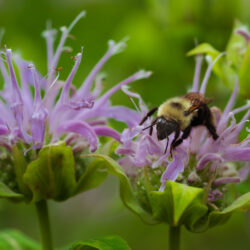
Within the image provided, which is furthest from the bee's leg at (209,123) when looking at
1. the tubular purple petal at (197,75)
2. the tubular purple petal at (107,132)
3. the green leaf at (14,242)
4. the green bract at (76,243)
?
the green leaf at (14,242)

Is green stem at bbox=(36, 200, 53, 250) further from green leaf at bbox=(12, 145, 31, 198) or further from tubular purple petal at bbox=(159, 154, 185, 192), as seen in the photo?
tubular purple petal at bbox=(159, 154, 185, 192)

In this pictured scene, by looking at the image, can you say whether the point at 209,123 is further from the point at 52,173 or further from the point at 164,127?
the point at 52,173

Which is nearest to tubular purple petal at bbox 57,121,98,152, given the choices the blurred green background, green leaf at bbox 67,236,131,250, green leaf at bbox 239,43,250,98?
green leaf at bbox 67,236,131,250

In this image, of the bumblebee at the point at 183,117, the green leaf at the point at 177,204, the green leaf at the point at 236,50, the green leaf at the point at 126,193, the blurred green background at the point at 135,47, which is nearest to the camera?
the green leaf at the point at 177,204

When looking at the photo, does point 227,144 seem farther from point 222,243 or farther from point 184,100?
point 222,243

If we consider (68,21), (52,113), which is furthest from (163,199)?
(68,21)

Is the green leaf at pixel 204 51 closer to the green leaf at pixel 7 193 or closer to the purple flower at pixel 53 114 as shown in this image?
the purple flower at pixel 53 114

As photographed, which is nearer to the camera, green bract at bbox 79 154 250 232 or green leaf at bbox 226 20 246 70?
green bract at bbox 79 154 250 232
